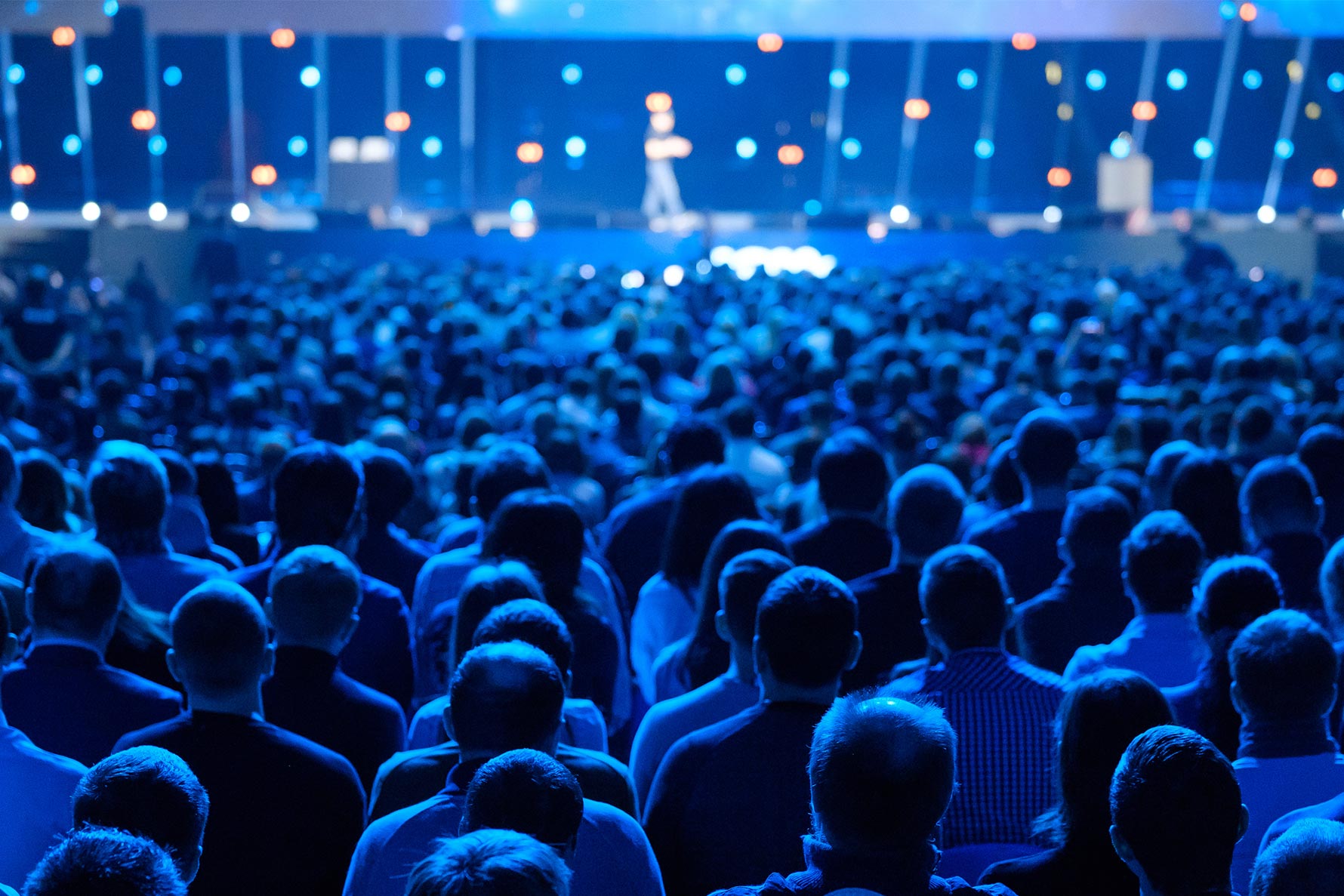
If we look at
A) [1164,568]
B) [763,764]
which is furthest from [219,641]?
[1164,568]

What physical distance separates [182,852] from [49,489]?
3.39 metres

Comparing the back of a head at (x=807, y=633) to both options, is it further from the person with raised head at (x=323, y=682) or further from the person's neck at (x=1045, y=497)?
the person's neck at (x=1045, y=497)

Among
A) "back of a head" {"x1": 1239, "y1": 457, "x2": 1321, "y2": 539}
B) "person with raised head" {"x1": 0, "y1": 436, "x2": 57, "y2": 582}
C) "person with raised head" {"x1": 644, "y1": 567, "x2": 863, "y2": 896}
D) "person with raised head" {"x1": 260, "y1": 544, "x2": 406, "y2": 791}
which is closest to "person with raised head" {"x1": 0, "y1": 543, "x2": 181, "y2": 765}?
"person with raised head" {"x1": 260, "y1": 544, "x2": 406, "y2": 791}

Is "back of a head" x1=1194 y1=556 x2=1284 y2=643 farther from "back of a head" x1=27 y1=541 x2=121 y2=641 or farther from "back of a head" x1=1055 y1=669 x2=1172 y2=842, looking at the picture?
"back of a head" x1=27 y1=541 x2=121 y2=641

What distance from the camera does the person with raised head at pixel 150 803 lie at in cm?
220

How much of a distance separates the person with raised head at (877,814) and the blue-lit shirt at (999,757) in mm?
974

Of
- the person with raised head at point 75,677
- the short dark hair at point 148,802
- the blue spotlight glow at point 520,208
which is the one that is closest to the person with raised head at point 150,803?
the short dark hair at point 148,802

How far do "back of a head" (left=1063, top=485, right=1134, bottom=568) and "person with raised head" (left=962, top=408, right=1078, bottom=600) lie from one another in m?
0.63

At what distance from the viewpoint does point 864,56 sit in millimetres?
29078

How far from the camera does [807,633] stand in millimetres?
2869

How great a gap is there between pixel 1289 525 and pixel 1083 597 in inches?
34.4

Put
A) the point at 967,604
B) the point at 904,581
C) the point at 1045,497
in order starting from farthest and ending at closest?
the point at 1045,497 < the point at 904,581 < the point at 967,604

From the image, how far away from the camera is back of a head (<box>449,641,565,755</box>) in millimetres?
2547

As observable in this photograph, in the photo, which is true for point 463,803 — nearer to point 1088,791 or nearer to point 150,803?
point 150,803
